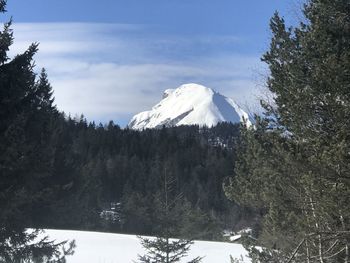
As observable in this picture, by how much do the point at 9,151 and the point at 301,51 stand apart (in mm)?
7238

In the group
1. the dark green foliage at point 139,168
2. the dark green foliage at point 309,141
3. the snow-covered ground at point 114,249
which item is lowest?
the snow-covered ground at point 114,249

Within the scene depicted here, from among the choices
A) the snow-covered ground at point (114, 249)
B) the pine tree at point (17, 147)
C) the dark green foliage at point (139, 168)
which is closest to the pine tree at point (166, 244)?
the snow-covered ground at point (114, 249)

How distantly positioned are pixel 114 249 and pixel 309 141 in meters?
16.8

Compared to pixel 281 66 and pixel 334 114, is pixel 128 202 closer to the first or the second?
pixel 281 66

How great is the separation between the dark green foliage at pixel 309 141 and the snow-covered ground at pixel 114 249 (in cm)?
777

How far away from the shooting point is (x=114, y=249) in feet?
80.5

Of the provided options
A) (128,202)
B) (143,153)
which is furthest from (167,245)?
(143,153)

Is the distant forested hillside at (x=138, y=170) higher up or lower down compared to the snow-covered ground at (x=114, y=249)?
higher up

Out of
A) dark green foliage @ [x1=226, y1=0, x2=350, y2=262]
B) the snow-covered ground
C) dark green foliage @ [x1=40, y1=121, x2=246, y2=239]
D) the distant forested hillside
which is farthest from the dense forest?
dark green foliage @ [x1=40, y1=121, x2=246, y2=239]

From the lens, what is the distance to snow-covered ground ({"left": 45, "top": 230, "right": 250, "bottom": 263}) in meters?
23.4

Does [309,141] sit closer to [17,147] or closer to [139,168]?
[17,147]

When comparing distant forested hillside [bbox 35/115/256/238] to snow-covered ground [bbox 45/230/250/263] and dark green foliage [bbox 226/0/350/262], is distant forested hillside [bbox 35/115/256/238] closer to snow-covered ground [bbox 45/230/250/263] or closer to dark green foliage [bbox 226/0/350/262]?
snow-covered ground [bbox 45/230/250/263]

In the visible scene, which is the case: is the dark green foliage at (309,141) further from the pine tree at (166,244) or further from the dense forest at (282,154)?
the pine tree at (166,244)

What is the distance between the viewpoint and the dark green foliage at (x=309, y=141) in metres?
8.27
